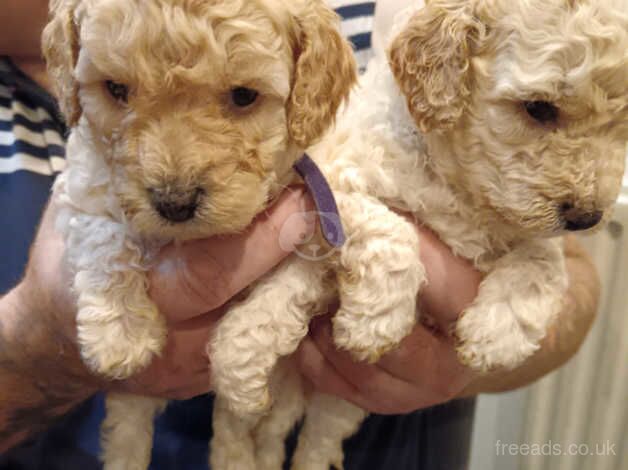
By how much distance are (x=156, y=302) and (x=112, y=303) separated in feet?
0.28

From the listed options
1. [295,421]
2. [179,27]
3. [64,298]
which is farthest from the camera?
[295,421]

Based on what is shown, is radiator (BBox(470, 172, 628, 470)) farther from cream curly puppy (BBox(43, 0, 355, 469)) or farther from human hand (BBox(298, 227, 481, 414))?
cream curly puppy (BBox(43, 0, 355, 469))

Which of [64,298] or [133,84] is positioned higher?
[133,84]

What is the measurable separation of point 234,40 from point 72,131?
1.60 feet

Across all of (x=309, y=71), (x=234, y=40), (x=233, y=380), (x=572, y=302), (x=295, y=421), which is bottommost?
(x=295, y=421)

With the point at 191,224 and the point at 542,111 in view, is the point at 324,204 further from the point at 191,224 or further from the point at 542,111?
the point at 542,111

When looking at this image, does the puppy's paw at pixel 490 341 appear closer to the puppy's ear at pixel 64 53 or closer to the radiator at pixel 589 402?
the puppy's ear at pixel 64 53

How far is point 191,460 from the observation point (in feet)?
5.54

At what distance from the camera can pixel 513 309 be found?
130cm

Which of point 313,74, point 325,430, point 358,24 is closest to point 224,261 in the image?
point 313,74

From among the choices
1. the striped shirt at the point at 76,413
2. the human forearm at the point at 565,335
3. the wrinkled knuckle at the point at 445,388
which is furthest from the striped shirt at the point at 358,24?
the wrinkled knuckle at the point at 445,388

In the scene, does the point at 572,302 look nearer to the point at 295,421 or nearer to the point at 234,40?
the point at 295,421

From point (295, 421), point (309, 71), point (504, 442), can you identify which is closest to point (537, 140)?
point (309, 71)

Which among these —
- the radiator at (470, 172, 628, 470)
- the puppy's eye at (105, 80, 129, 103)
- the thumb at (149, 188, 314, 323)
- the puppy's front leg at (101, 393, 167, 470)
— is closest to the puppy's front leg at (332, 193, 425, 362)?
the thumb at (149, 188, 314, 323)
